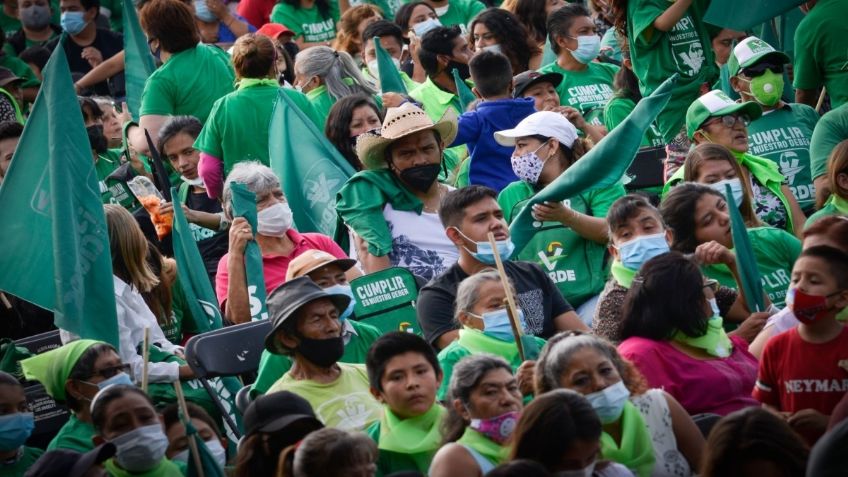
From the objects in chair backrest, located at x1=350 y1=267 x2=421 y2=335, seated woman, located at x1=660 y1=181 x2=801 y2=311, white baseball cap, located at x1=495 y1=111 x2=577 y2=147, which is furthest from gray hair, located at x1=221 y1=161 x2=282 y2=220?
seated woman, located at x1=660 y1=181 x2=801 y2=311

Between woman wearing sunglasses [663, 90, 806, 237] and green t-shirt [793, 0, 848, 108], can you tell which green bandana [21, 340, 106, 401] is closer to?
woman wearing sunglasses [663, 90, 806, 237]

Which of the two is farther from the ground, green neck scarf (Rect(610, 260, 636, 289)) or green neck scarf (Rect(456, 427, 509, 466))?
green neck scarf (Rect(610, 260, 636, 289))

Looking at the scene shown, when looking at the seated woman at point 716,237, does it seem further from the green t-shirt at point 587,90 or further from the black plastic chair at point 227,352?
the green t-shirt at point 587,90

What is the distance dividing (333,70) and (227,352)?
386cm

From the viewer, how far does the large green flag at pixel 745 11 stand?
977 cm

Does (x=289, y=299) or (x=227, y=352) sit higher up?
(x=289, y=299)

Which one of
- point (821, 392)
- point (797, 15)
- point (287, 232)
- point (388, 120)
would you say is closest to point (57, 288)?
point (287, 232)

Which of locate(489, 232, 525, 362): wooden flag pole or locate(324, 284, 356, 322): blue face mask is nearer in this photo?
locate(489, 232, 525, 362): wooden flag pole

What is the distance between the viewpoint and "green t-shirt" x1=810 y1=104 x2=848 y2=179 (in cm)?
998

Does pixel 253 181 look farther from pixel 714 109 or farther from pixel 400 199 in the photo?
pixel 714 109

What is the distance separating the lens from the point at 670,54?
36.6 feet

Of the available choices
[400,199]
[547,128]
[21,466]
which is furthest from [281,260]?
[21,466]

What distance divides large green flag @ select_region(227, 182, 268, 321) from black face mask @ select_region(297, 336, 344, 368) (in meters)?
1.33

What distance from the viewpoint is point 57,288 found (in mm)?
8828
